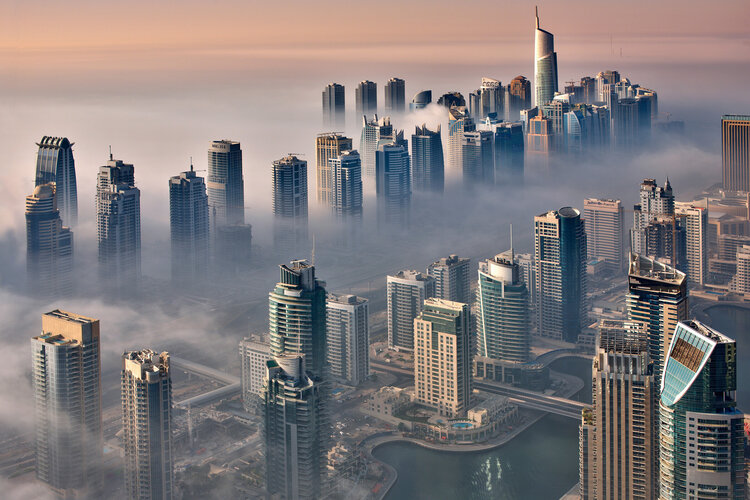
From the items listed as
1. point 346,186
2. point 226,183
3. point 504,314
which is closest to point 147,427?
point 504,314

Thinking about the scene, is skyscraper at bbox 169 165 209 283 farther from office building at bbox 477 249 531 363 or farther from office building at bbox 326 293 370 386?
office building at bbox 477 249 531 363

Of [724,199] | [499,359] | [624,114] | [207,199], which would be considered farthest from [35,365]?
[624,114]

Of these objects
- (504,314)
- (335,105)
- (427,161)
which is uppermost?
(335,105)

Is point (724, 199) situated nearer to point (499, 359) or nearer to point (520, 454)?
point (499, 359)

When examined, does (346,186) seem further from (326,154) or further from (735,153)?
(735,153)

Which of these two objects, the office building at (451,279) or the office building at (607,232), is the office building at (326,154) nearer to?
the office building at (607,232)

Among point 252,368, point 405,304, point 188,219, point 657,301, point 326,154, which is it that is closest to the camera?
point 657,301
